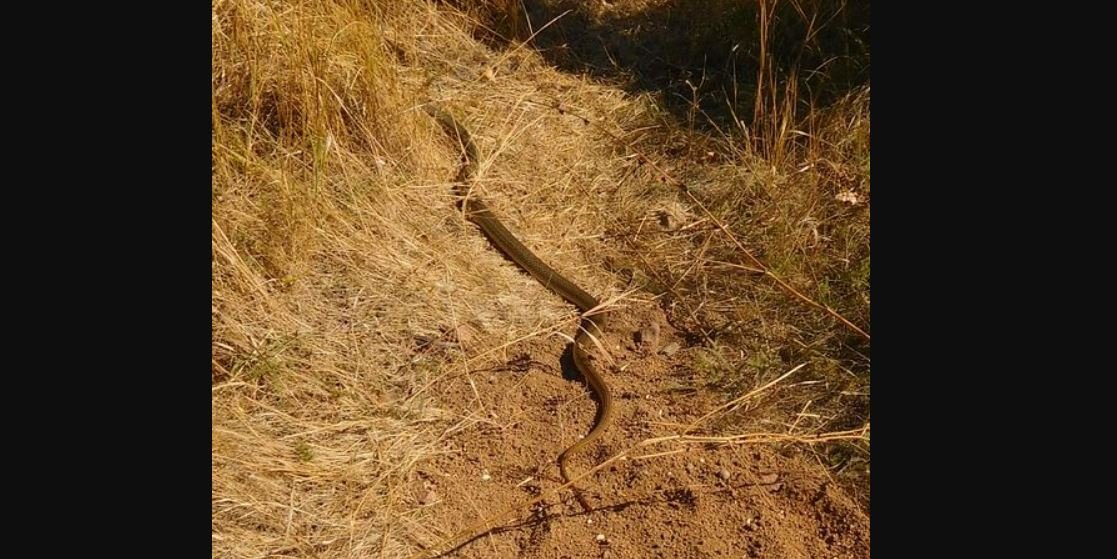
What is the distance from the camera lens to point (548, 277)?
4.40 metres

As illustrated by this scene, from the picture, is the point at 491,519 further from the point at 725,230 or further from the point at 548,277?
the point at 725,230

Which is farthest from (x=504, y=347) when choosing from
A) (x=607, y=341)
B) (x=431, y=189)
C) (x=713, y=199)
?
(x=713, y=199)

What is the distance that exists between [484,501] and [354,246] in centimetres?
142

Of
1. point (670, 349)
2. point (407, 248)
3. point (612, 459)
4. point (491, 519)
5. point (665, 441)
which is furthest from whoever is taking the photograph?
point (407, 248)

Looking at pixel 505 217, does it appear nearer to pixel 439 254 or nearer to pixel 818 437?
pixel 439 254

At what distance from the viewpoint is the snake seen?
360cm

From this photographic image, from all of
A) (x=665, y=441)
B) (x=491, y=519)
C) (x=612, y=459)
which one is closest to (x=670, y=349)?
(x=665, y=441)

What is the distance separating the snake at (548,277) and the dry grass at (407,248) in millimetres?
69

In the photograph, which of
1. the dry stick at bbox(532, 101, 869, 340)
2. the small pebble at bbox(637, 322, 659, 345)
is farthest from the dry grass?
the small pebble at bbox(637, 322, 659, 345)

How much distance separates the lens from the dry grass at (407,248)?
336 centimetres

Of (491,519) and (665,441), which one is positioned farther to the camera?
(665,441)

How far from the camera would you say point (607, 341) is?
13.4ft

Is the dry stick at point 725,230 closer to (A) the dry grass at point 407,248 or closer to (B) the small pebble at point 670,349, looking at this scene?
(A) the dry grass at point 407,248

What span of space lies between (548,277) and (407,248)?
2.05 feet
